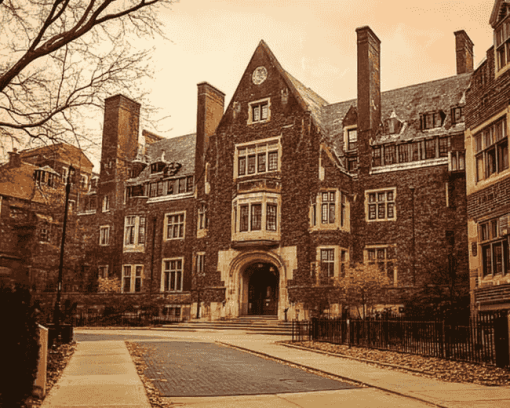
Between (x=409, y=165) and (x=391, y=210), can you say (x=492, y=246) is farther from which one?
(x=409, y=165)

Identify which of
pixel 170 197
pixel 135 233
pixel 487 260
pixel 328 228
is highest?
pixel 170 197

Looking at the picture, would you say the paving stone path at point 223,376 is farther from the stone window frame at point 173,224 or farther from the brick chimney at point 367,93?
the stone window frame at point 173,224

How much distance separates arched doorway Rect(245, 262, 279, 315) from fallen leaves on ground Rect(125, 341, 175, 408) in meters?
17.2

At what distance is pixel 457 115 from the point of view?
30812 millimetres

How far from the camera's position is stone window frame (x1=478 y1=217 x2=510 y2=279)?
16.5 metres

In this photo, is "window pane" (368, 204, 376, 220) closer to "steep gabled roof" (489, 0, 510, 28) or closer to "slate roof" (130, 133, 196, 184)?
"slate roof" (130, 133, 196, 184)

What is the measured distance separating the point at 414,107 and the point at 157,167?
19425 mm

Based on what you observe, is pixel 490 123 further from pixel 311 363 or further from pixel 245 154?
pixel 245 154

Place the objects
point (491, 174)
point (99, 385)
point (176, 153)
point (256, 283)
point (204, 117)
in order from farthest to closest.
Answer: point (176, 153)
point (204, 117)
point (256, 283)
point (491, 174)
point (99, 385)

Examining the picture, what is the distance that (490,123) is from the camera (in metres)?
17.7

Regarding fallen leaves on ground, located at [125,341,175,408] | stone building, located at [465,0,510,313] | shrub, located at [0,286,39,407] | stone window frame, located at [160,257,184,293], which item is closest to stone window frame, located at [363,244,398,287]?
stone building, located at [465,0,510,313]

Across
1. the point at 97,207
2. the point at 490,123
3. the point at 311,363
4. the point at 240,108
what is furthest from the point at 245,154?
the point at 311,363

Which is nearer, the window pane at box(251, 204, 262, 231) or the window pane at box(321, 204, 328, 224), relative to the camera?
the window pane at box(321, 204, 328, 224)

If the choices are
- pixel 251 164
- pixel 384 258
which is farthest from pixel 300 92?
pixel 384 258
